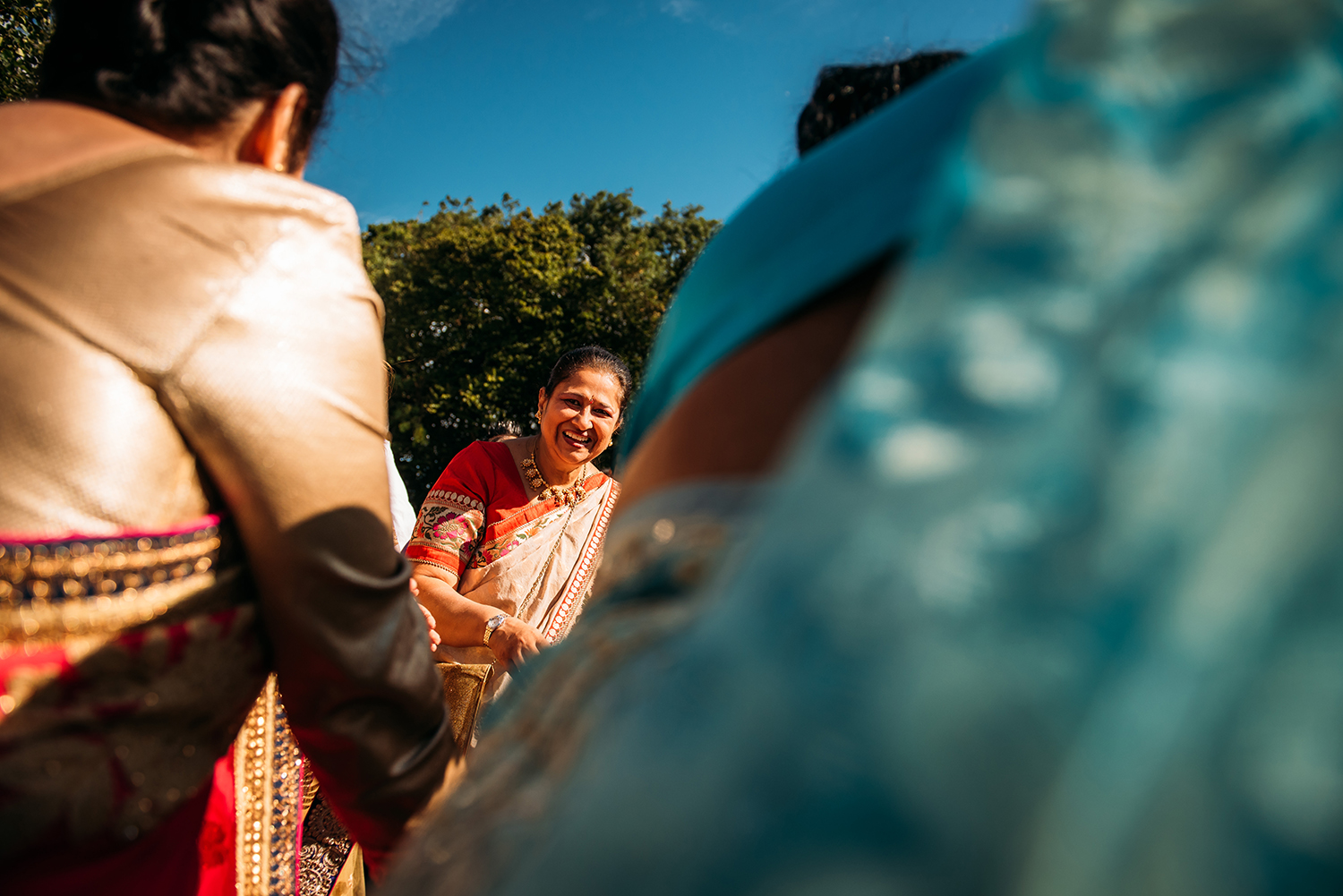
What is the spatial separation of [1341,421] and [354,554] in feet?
2.80

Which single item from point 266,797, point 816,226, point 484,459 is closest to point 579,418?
point 484,459

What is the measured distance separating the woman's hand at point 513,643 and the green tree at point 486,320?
46.3 ft

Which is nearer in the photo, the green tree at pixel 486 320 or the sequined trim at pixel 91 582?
the sequined trim at pixel 91 582

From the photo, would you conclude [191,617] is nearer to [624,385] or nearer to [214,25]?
[214,25]

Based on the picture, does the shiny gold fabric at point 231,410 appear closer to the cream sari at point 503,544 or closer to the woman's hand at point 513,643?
the woman's hand at point 513,643

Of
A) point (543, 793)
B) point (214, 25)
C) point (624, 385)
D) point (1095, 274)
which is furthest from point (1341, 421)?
point (624, 385)

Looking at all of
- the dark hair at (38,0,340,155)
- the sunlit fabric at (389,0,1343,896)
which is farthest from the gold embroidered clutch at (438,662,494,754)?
the sunlit fabric at (389,0,1343,896)

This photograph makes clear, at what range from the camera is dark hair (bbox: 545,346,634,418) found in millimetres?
3193

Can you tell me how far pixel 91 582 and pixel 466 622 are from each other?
74.4 inches

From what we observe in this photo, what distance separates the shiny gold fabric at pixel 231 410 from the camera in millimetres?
694

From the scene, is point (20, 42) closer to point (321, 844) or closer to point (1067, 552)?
point (321, 844)

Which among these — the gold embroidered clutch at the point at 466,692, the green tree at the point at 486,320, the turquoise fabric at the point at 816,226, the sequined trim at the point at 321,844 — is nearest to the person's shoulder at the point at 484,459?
the gold embroidered clutch at the point at 466,692

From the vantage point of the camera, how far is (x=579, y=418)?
2990 mm

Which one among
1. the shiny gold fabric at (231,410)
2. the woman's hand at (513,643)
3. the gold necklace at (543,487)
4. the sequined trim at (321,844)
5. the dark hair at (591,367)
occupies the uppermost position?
the dark hair at (591,367)
